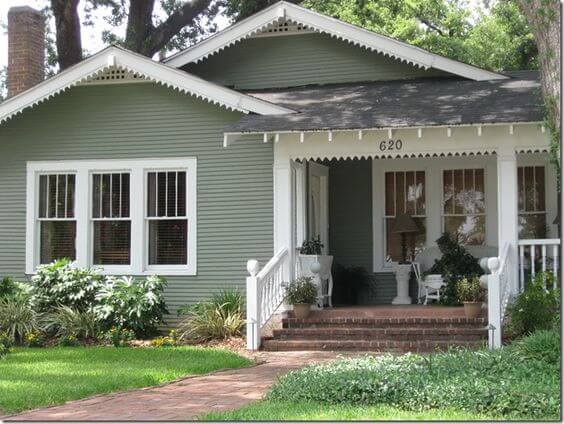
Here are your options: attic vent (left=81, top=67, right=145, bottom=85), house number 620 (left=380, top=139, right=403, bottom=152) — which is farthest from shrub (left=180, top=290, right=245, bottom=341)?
attic vent (left=81, top=67, right=145, bottom=85)

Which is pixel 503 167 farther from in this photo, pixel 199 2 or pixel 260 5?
→ pixel 199 2

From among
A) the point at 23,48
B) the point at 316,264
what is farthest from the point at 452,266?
the point at 23,48

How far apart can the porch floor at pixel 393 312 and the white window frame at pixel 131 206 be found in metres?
2.63

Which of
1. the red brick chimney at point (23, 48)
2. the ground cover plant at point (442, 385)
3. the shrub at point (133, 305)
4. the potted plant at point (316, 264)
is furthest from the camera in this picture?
the red brick chimney at point (23, 48)

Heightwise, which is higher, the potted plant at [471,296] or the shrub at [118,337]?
the potted plant at [471,296]

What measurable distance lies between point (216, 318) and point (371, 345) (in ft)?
9.12

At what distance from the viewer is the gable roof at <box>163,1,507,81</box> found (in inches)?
621

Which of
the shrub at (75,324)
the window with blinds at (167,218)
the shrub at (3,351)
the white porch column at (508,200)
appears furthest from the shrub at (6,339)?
the white porch column at (508,200)

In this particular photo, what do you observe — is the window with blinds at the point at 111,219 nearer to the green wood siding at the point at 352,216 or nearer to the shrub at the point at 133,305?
the shrub at the point at 133,305

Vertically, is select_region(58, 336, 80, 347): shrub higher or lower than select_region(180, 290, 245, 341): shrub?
lower

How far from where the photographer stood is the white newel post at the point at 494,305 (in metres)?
12.0

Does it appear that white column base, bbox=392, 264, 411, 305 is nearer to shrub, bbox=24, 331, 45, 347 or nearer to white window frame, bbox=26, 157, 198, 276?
white window frame, bbox=26, 157, 198, 276

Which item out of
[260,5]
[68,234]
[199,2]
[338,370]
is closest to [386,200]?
[68,234]

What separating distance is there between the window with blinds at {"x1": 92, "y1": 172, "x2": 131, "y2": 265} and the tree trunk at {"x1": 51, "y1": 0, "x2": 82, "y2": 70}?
1200cm
